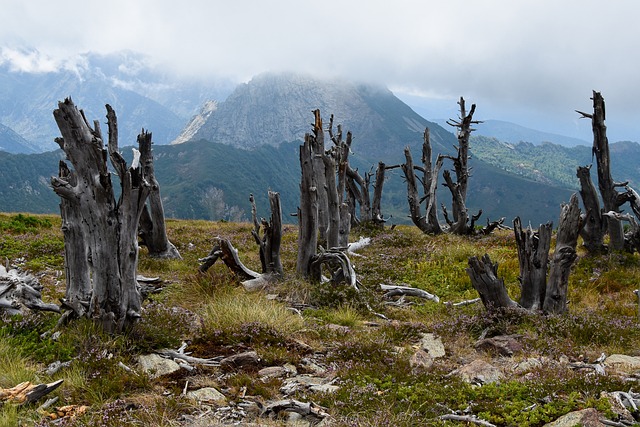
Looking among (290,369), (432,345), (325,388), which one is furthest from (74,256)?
(432,345)

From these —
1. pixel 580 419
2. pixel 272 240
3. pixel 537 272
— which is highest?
pixel 272 240

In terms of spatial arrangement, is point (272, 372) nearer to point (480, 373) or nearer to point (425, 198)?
point (480, 373)

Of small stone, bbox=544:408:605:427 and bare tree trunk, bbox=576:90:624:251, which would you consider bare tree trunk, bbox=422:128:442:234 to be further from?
small stone, bbox=544:408:605:427

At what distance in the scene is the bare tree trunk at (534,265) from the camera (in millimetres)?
10500

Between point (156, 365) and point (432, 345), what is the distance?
4752mm

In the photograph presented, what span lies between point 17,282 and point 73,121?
3511 mm

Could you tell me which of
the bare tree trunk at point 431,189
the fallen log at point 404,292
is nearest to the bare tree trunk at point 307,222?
the fallen log at point 404,292

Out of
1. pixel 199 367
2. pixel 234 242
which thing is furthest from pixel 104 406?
pixel 234 242

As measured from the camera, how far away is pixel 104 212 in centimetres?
704

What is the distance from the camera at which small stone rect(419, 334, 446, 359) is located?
804 centimetres

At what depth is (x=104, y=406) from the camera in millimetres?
5172

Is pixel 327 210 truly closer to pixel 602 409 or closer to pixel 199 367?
pixel 199 367

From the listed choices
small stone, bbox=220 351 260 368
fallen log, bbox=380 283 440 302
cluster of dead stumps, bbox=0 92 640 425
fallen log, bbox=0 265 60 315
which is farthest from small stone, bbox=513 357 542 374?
fallen log, bbox=0 265 60 315

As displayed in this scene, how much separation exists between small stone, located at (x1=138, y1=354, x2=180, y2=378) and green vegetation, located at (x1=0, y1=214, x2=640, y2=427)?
144 millimetres
